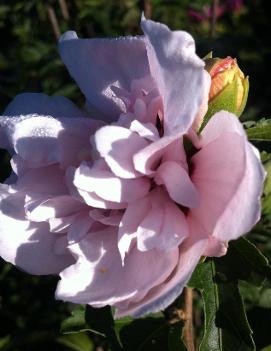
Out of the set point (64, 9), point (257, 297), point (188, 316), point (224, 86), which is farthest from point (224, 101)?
point (64, 9)

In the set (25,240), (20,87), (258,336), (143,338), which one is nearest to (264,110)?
(20,87)

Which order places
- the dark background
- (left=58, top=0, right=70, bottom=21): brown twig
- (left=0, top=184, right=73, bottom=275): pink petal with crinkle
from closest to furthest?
(left=0, top=184, right=73, bottom=275): pink petal with crinkle, the dark background, (left=58, top=0, right=70, bottom=21): brown twig

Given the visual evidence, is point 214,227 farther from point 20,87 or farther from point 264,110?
point 264,110

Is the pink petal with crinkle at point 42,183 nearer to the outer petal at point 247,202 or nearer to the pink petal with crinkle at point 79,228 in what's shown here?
the pink petal with crinkle at point 79,228

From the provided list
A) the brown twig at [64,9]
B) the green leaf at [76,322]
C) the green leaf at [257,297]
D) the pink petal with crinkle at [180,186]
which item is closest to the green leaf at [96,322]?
the green leaf at [76,322]

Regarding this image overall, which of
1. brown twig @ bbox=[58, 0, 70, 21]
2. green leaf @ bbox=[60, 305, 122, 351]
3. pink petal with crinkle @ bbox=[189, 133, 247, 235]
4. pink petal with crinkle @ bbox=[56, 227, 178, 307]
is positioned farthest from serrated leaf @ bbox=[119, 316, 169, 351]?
brown twig @ bbox=[58, 0, 70, 21]

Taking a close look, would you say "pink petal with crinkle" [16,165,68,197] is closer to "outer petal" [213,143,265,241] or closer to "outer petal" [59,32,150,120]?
"outer petal" [59,32,150,120]
